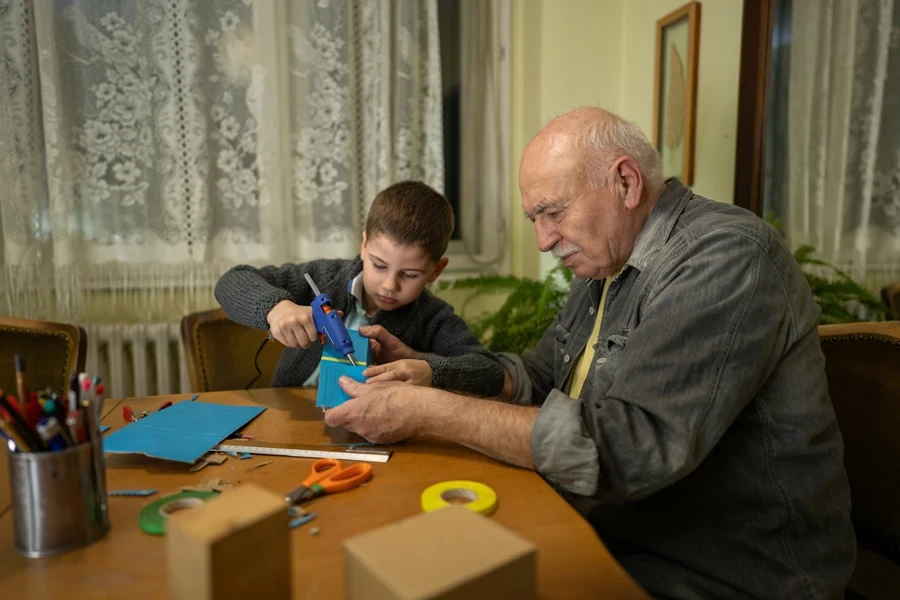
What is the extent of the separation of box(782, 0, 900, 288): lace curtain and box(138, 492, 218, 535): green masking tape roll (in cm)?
198

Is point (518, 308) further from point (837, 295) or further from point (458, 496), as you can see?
point (458, 496)

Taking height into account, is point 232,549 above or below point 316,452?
above

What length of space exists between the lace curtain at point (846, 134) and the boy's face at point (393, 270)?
1307 millimetres

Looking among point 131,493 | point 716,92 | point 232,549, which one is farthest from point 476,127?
point 232,549

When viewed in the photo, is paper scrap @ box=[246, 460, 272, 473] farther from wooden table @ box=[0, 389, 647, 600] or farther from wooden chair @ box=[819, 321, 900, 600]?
wooden chair @ box=[819, 321, 900, 600]

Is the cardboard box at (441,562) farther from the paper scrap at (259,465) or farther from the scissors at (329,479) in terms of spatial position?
the paper scrap at (259,465)

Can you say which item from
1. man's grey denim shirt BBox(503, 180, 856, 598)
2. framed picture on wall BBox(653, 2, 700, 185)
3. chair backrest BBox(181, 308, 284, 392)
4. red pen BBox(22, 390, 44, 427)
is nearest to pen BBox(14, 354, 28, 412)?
red pen BBox(22, 390, 44, 427)

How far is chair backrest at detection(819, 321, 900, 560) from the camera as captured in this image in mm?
1195

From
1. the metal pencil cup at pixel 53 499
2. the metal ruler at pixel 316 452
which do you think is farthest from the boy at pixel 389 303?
the metal pencil cup at pixel 53 499

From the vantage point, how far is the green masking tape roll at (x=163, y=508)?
82cm

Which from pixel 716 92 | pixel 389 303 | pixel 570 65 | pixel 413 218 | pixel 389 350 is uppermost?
pixel 570 65

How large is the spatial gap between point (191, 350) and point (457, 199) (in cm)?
138

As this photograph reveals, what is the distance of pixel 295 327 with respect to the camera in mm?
1336

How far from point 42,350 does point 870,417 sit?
6.30ft
